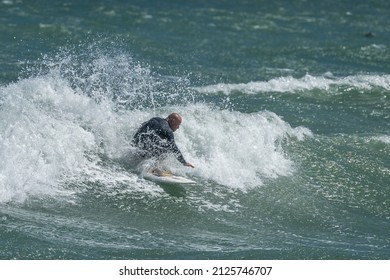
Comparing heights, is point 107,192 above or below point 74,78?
below

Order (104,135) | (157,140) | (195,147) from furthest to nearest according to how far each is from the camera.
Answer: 1. (195,147)
2. (104,135)
3. (157,140)

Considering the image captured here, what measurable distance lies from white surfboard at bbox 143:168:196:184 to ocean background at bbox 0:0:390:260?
116mm

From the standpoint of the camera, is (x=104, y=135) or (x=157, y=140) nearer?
(x=157, y=140)

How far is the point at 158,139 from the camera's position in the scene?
50.5 ft

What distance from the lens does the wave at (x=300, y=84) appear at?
22.5 meters

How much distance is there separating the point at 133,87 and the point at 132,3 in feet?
52.0

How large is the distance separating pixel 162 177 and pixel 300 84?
943 centimetres

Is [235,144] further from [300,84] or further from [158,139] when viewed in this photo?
[300,84]

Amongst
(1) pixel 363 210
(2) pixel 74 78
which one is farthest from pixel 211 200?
Answer: (2) pixel 74 78

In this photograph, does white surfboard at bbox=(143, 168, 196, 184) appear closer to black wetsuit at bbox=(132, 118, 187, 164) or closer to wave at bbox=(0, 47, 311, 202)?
wave at bbox=(0, 47, 311, 202)

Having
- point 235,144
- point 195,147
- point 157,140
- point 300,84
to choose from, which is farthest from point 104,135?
point 300,84

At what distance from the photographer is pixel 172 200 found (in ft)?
48.6

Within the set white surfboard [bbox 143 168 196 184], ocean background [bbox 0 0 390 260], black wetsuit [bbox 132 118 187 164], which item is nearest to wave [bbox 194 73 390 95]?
ocean background [bbox 0 0 390 260]

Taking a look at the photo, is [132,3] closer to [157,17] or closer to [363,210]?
[157,17]
